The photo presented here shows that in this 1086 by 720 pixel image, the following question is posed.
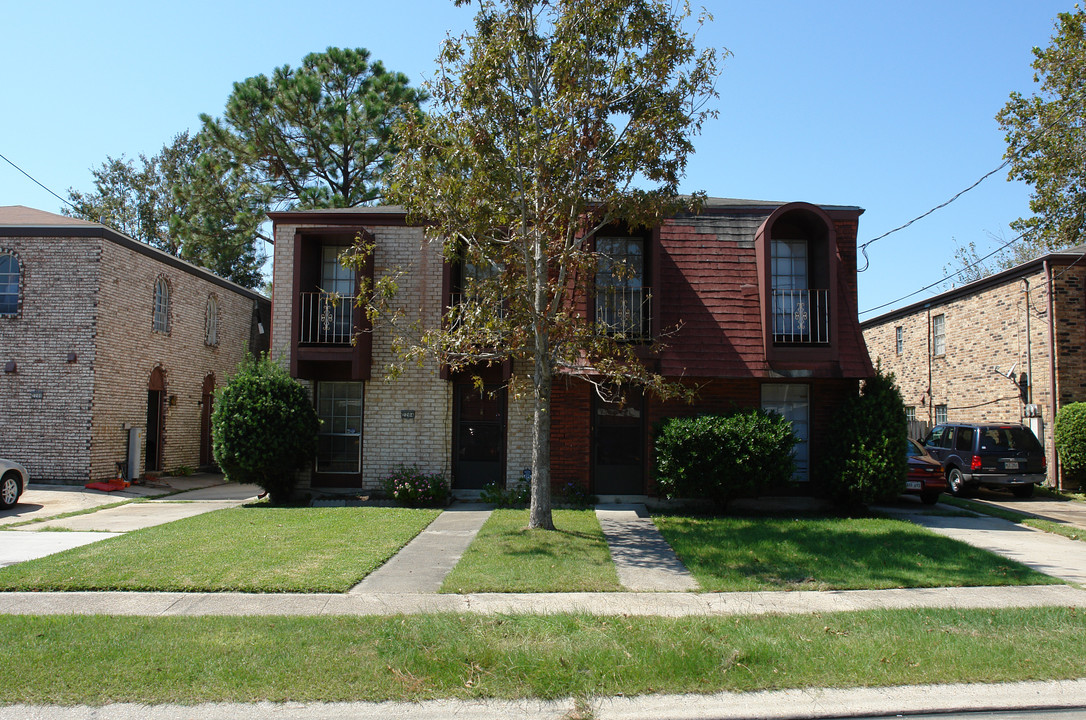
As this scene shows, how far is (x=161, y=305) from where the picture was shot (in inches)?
755

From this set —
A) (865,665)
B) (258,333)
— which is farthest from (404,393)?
(258,333)

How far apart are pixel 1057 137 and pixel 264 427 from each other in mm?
23566

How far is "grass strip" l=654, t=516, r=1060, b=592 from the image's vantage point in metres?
8.17

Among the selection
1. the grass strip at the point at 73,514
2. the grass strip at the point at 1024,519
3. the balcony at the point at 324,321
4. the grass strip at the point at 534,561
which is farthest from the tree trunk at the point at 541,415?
the grass strip at the point at 73,514

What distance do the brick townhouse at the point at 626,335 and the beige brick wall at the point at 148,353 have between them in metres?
2.14

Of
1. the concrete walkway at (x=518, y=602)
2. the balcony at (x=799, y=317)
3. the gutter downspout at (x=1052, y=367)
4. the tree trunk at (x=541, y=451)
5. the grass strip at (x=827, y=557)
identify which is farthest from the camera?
the gutter downspout at (x=1052, y=367)

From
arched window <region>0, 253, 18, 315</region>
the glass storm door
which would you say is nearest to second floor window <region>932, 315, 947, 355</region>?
the glass storm door

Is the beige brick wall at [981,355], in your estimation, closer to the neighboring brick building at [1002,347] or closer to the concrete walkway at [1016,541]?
the neighboring brick building at [1002,347]

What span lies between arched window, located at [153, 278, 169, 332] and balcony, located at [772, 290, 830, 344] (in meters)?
15.6

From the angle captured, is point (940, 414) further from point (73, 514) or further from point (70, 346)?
point (70, 346)

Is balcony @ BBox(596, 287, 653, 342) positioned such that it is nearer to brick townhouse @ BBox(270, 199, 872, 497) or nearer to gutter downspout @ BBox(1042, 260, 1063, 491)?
brick townhouse @ BBox(270, 199, 872, 497)

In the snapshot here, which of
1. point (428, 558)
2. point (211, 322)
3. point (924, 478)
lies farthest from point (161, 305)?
point (924, 478)

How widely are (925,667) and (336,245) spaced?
42.0 feet

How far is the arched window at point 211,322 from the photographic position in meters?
21.7
